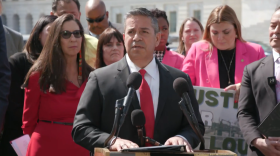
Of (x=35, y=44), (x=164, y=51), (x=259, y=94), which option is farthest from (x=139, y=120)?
(x=164, y=51)

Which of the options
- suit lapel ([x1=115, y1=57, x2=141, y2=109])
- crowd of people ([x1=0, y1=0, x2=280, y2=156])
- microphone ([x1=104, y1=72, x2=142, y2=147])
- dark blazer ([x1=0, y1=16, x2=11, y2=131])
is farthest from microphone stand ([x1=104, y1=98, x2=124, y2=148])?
dark blazer ([x1=0, y1=16, x2=11, y2=131])

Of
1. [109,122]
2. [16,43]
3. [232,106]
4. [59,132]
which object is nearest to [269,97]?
[232,106]

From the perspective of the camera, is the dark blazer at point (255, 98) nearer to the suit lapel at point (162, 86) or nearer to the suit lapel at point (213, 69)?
the suit lapel at point (213, 69)

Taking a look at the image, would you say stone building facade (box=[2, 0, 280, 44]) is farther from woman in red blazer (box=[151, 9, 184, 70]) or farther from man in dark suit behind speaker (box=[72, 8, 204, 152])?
man in dark suit behind speaker (box=[72, 8, 204, 152])

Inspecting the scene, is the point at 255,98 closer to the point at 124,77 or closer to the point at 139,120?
the point at 124,77

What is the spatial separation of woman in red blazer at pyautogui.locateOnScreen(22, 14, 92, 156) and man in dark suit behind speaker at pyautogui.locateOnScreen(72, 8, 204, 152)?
1.17 meters

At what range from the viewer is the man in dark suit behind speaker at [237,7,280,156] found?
443 centimetres

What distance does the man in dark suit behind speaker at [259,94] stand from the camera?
14.5ft

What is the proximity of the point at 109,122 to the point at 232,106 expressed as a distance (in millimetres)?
2284

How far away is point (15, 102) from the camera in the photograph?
216 inches

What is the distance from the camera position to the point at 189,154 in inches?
118

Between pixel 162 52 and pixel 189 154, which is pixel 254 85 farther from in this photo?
pixel 162 52

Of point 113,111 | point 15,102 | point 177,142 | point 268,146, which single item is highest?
point 113,111

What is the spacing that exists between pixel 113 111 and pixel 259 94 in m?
1.61
